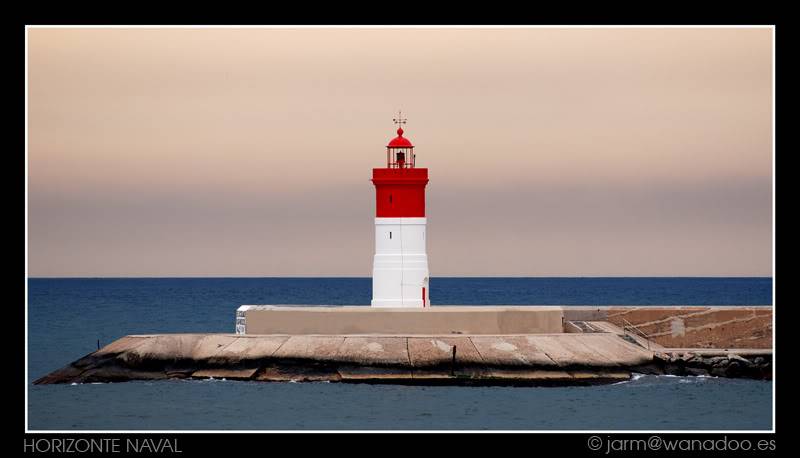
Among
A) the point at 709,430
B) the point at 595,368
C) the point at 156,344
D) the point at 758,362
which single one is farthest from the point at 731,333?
the point at 156,344

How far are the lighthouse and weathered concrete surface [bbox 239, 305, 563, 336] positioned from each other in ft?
7.47

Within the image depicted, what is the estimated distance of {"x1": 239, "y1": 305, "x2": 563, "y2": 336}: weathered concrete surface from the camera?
115ft

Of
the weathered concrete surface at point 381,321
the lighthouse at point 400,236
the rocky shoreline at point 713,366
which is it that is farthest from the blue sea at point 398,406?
the lighthouse at point 400,236

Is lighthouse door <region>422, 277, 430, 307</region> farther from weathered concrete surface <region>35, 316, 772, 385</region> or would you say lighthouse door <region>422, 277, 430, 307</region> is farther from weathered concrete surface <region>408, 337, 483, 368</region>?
weathered concrete surface <region>408, 337, 483, 368</region>

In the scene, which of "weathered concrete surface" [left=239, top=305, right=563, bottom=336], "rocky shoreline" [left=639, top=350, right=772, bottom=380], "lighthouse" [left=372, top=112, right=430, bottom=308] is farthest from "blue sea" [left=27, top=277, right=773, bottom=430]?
"lighthouse" [left=372, top=112, right=430, bottom=308]

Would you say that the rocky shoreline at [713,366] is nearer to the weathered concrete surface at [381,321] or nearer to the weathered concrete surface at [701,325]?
the weathered concrete surface at [381,321]

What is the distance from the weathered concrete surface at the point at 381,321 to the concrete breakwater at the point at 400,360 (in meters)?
0.79

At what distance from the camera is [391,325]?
115 ft

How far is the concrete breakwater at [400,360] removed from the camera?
3253 centimetres

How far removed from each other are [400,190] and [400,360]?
20.1 ft

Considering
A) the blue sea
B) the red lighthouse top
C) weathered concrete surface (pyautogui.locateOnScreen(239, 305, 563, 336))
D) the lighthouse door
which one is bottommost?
the blue sea

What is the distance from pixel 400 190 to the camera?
3753 cm

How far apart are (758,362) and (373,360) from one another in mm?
9012

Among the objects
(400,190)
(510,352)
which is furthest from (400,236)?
(510,352)
